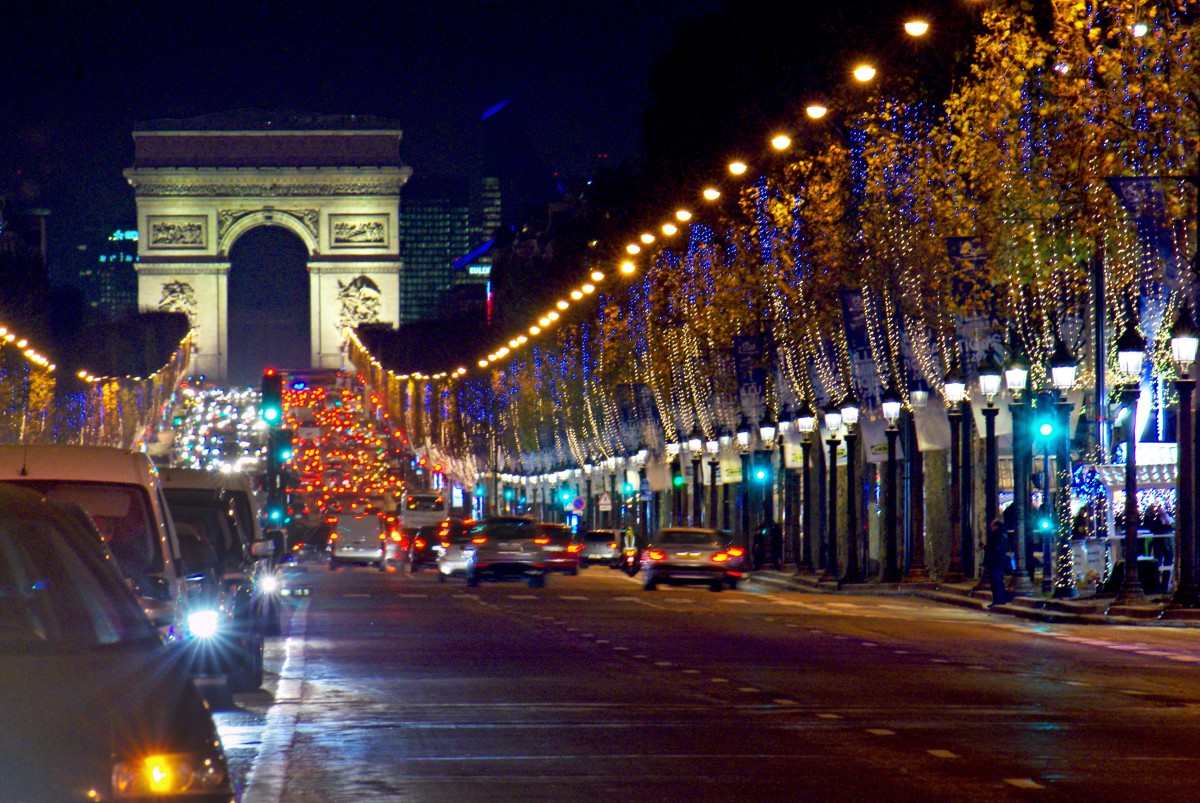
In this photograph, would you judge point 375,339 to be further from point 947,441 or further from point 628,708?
point 628,708

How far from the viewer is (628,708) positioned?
562 inches

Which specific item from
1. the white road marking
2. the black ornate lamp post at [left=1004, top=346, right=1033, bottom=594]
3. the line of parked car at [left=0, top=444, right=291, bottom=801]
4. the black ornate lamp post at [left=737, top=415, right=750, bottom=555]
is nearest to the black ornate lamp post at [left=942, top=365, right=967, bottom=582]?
the black ornate lamp post at [left=1004, top=346, right=1033, bottom=594]

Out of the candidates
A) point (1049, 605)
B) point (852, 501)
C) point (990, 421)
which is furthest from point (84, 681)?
point (852, 501)

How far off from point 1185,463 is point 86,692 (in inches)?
885

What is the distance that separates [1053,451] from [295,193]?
366 ft

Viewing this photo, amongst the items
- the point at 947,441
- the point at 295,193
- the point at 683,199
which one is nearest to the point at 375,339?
the point at 295,193

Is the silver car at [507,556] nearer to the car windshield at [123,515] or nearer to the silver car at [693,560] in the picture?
the silver car at [693,560]

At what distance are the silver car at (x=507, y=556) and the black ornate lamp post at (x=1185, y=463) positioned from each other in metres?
15.6

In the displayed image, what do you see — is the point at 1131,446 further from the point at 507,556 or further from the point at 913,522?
the point at 507,556

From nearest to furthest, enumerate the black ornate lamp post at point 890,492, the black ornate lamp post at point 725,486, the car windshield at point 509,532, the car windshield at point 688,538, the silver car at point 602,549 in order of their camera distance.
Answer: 1. the black ornate lamp post at point 890,492
2. the car windshield at point 688,538
3. the car windshield at point 509,532
4. the black ornate lamp post at point 725,486
5. the silver car at point 602,549

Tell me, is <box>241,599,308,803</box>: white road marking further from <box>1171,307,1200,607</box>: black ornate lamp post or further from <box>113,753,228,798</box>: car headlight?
<box>1171,307,1200,607</box>: black ornate lamp post

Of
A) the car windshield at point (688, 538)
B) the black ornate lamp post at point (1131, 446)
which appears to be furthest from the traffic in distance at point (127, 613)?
the black ornate lamp post at point (1131, 446)

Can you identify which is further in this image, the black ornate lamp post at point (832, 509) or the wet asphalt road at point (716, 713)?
the black ornate lamp post at point (832, 509)

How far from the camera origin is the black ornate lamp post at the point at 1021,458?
31.1 meters
